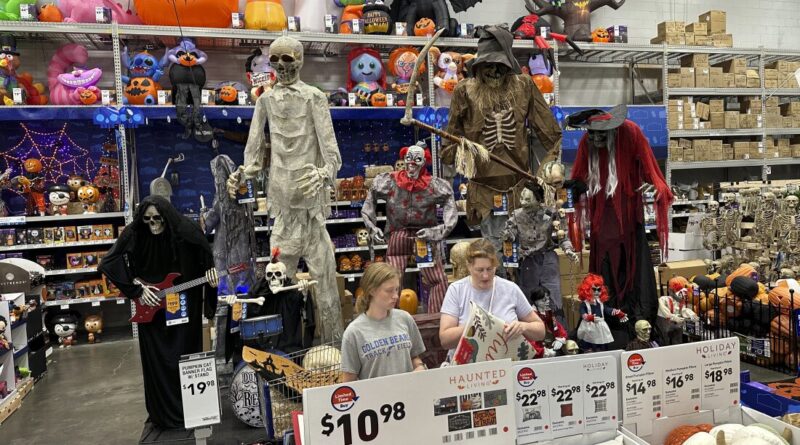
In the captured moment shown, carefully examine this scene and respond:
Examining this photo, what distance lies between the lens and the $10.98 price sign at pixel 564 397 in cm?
187

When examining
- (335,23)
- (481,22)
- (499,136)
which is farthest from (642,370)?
(481,22)

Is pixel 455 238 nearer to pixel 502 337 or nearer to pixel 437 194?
pixel 437 194

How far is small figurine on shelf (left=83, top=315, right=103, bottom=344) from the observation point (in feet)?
21.2

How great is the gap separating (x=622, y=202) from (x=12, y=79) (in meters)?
6.11

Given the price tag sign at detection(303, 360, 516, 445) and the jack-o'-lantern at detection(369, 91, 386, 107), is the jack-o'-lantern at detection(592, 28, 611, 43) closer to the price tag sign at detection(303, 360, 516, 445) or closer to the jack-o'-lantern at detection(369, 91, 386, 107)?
the jack-o'-lantern at detection(369, 91, 386, 107)

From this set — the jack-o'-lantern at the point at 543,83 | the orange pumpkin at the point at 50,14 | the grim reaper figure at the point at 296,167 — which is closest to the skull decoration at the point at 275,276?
the grim reaper figure at the point at 296,167

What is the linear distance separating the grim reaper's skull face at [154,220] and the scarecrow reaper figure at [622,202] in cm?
299

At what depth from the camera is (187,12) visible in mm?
6465

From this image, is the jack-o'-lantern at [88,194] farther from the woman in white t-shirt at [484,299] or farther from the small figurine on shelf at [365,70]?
the woman in white t-shirt at [484,299]

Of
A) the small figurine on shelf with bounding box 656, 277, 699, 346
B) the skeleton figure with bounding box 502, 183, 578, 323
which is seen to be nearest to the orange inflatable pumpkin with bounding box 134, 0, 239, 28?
the skeleton figure with bounding box 502, 183, 578, 323

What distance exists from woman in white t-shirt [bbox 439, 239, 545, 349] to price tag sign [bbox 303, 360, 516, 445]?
0.89 m

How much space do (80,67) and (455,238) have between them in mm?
4754

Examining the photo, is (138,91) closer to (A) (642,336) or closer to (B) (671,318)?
(A) (642,336)

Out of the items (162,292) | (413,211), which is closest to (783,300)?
(413,211)
